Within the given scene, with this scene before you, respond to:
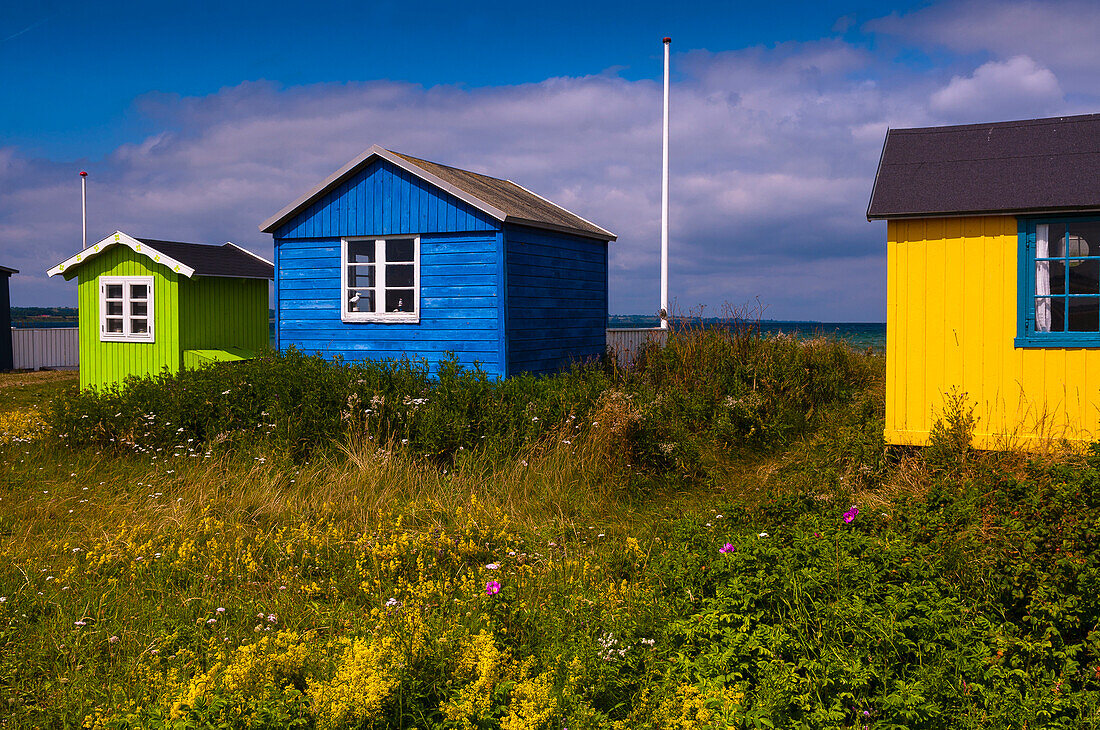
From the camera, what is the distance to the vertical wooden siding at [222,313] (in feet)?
52.2

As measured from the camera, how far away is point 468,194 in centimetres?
1178

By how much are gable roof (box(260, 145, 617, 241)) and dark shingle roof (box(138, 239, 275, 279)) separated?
3.72m

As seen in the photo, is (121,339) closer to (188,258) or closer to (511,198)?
(188,258)

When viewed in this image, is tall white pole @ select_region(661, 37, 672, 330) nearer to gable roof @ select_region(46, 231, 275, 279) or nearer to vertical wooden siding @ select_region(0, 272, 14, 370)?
gable roof @ select_region(46, 231, 275, 279)

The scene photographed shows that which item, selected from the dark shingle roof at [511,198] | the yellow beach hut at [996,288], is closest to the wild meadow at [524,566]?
the yellow beach hut at [996,288]

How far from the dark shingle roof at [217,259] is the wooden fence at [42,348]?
32.3 feet

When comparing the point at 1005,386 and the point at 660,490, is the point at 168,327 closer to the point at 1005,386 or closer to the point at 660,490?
the point at 660,490

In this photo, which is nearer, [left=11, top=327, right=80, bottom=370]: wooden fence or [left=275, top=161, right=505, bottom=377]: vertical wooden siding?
[left=275, top=161, right=505, bottom=377]: vertical wooden siding

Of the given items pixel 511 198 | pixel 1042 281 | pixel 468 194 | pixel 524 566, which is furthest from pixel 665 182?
pixel 524 566

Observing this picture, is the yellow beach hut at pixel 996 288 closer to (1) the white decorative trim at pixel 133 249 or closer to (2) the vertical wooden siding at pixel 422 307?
(2) the vertical wooden siding at pixel 422 307

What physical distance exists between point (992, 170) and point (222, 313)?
1414cm

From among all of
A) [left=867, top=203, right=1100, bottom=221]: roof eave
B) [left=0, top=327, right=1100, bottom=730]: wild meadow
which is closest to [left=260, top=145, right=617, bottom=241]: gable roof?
[left=0, top=327, right=1100, bottom=730]: wild meadow

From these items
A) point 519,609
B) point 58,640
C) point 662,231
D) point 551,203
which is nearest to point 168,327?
point 551,203

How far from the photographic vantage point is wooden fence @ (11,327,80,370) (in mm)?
25156
